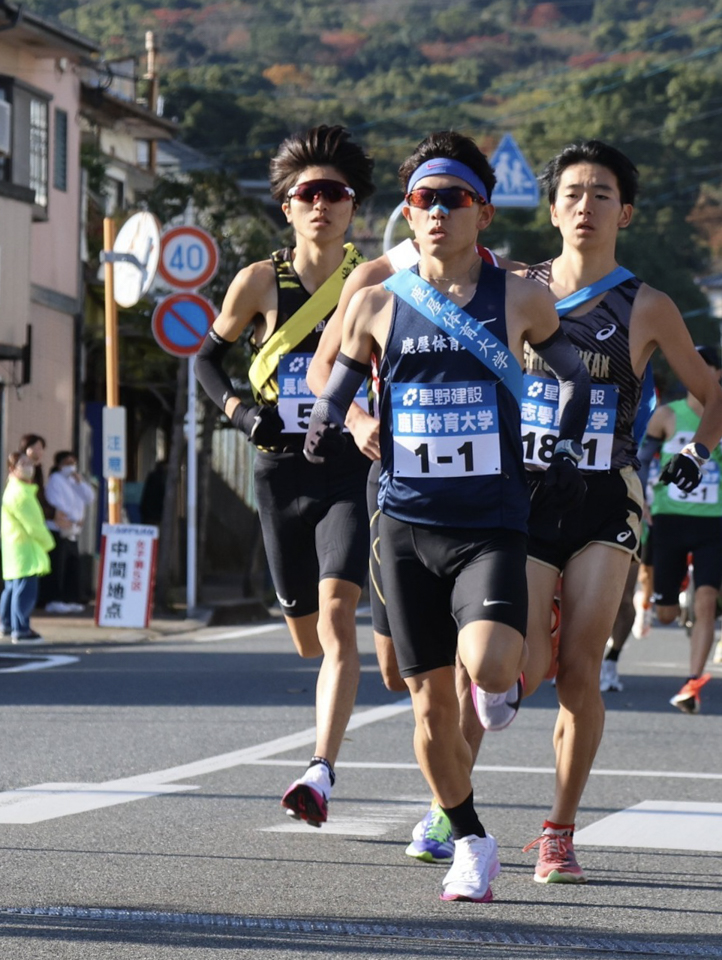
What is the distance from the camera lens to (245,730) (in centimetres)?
988

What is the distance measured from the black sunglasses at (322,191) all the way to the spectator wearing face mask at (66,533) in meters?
14.7

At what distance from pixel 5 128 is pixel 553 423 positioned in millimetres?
20251

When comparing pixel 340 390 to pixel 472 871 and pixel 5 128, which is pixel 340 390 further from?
pixel 5 128

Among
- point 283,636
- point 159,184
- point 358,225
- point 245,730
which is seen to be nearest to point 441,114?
point 358,225

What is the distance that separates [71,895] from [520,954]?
Result: 4.38 ft

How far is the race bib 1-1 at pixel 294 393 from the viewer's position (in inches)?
265

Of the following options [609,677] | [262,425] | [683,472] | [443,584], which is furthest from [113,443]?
[443,584]

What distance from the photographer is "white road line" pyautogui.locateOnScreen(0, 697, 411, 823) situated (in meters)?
6.90

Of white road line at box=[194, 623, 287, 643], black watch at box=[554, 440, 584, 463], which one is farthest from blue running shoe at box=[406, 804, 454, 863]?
white road line at box=[194, 623, 287, 643]

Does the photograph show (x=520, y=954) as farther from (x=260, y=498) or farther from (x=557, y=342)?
(x=260, y=498)

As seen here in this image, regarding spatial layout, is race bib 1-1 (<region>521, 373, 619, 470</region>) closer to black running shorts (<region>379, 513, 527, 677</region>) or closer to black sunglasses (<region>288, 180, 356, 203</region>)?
black running shorts (<region>379, 513, 527, 677</region>)

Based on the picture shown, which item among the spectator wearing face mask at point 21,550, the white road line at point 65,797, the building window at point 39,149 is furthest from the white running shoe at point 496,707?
the building window at point 39,149

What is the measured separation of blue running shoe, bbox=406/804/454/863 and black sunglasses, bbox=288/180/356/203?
2.17m

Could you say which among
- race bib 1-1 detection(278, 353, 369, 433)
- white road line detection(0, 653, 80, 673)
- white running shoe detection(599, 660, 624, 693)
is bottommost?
white road line detection(0, 653, 80, 673)
